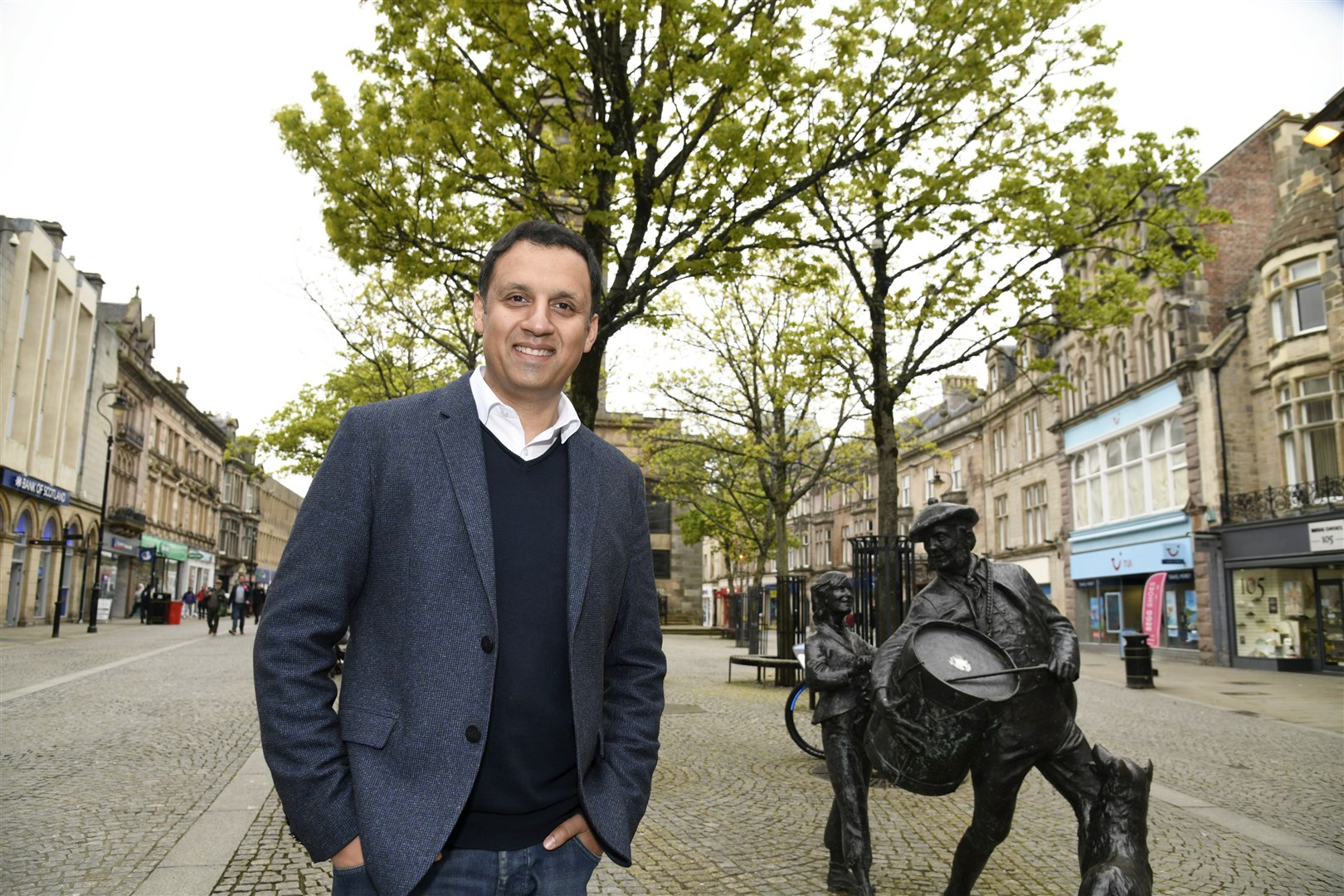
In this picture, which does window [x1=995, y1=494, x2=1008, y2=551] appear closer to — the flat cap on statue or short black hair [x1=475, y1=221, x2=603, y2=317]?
the flat cap on statue

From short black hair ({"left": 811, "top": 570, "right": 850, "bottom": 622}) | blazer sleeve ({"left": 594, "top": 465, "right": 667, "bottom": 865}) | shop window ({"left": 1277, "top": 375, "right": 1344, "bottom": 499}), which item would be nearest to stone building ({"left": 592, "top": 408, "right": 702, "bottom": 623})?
shop window ({"left": 1277, "top": 375, "right": 1344, "bottom": 499})

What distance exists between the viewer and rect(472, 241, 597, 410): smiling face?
7.22 ft

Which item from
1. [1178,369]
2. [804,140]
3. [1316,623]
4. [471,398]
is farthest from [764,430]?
[471,398]

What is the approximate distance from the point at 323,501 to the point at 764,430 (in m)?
24.3

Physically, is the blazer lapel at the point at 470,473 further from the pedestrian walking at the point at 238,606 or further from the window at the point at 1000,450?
the window at the point at 1000,450

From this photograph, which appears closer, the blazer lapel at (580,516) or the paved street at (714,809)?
the blazer lapel at (580,516)

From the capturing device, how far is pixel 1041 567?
37.2 meters

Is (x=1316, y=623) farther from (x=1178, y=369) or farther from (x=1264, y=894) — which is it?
(x=1264, y=894)

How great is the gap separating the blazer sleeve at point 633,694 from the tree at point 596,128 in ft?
24.9

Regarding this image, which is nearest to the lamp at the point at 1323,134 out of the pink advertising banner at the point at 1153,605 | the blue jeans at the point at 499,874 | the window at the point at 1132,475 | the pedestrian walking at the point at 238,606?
the pink advertising banner at the point at 1153,605

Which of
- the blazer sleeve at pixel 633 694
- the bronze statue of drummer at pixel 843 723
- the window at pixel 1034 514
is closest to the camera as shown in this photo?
the blazer sleeve at pixel 633 694

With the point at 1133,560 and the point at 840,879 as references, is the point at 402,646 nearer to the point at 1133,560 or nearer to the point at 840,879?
the point at 840,879

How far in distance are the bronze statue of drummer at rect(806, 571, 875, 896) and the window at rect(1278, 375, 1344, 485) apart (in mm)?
20261

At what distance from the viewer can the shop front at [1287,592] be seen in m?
21.2
